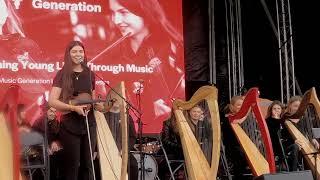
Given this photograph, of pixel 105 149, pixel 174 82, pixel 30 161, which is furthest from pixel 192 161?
pixel 174 82

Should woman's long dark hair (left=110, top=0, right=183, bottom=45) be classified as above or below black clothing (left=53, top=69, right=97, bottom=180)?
above

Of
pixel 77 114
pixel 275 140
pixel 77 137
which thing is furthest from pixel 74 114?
pixel 275 140

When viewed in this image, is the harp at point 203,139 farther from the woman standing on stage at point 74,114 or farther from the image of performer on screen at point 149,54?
the image of performer on screen at point 149,54

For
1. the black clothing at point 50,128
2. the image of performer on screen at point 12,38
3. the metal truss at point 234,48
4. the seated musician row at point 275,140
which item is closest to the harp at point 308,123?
the seated musician row at point 275,140

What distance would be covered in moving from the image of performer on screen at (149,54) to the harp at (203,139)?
6.98 ft

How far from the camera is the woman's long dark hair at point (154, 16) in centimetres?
744

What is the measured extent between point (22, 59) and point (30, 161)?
5.73 ft

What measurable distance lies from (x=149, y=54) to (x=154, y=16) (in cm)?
57

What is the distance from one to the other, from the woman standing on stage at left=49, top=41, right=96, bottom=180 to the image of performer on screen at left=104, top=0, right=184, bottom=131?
308cm

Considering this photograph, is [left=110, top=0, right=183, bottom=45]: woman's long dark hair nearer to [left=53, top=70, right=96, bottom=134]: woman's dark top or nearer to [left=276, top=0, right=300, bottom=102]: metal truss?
[left=276, top=0, right=300, bottom=102]: metal truss

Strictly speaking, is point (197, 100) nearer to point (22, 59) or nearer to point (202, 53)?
point (22, 59)

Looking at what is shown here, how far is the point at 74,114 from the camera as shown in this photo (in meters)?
4.05

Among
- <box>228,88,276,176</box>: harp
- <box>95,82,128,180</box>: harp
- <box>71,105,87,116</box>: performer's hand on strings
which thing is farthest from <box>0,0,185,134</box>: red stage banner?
<box>71,105,87,116</box>: performer's hand on strings

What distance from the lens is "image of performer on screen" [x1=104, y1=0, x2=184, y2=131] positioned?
7.25 m
